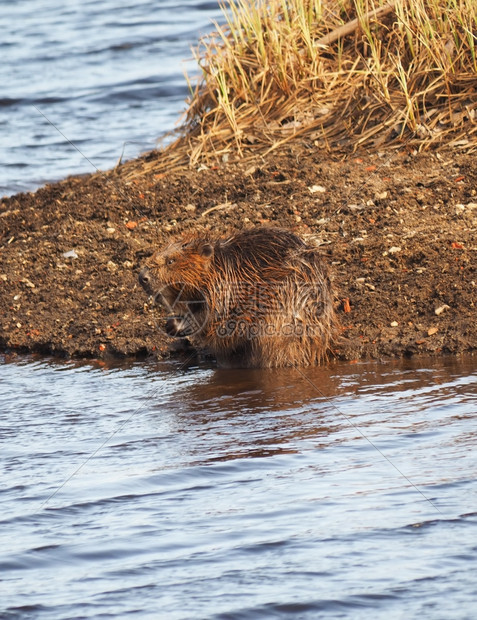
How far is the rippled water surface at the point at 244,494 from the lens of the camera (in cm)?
276

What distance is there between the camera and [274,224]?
640 cm

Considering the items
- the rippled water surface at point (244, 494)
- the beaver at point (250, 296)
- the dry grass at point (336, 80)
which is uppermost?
the dry grass at point (336, 80)

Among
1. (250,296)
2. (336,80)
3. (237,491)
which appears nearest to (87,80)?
(336,80)

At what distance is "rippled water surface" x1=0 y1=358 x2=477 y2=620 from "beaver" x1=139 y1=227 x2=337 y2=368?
5.6 inches

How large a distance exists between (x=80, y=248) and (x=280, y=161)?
173 cm

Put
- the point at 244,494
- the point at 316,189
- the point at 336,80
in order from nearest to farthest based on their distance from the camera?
→ 1. the point at 244,494
2. the point at 316,189
3. the point at 336,80

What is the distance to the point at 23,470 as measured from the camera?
3820 mm

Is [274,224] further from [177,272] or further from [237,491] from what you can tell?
[237,491]

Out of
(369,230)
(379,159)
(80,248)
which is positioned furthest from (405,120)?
(80,248)

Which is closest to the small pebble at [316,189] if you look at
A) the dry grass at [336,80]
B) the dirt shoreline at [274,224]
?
the dirt shoreline at [274,224]

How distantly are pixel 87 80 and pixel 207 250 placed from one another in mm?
9803

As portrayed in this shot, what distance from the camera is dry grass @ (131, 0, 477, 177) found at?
23.7 feet

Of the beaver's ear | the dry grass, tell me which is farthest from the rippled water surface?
the dry grass

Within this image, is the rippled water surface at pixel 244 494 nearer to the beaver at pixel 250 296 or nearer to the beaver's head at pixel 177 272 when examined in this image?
the beaver at pixel 250 296
